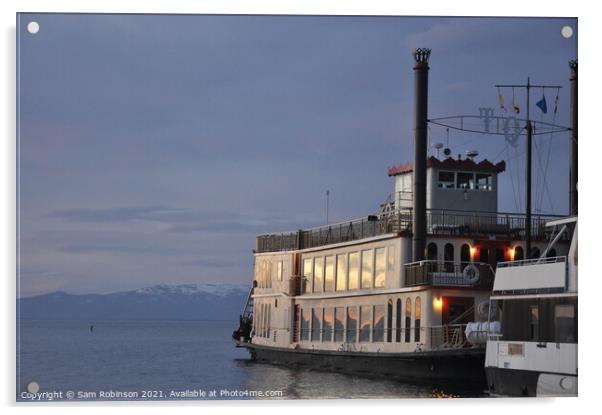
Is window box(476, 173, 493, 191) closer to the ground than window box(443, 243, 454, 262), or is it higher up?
higher up

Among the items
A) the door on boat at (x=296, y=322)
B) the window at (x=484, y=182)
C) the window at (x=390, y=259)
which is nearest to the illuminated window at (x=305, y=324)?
the door on boat at (x=296, y=322)

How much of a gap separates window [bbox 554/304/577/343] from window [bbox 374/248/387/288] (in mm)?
7540

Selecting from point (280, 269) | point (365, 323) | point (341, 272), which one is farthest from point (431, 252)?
point (280, 269)

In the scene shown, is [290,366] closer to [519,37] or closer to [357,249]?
[357,249]

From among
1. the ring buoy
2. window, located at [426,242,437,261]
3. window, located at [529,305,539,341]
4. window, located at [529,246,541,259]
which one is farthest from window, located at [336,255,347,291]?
window, located at [529,305,539,341]

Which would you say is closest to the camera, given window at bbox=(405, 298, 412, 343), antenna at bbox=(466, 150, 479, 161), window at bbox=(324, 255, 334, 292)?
window at bbox=(405, 298, 412, 343)

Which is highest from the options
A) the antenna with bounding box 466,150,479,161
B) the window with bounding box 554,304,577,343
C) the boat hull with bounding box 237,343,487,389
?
the antenna with bounding box 466,150,479,161

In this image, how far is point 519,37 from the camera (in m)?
17.2

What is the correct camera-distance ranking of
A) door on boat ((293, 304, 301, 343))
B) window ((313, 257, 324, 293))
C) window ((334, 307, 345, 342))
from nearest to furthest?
window ((334, 307, 345, 342)), window ((313, 257, 324, 293)), door on boat ((293, 304, 301, 343))

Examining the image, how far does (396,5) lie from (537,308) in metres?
5.21

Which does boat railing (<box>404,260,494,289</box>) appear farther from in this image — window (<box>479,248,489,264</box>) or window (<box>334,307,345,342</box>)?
window (<box>334,307,345,342</box>)

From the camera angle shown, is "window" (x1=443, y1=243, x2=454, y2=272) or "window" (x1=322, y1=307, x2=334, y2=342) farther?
"window" (x1=322, y1=307, x2=334, y2=342)

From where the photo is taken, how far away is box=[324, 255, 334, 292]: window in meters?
28.0

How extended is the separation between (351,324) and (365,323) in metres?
0.74
